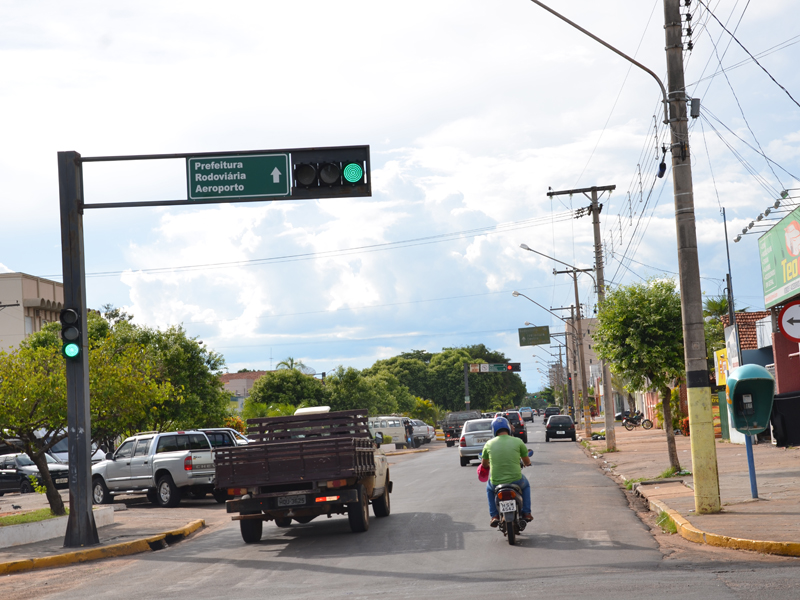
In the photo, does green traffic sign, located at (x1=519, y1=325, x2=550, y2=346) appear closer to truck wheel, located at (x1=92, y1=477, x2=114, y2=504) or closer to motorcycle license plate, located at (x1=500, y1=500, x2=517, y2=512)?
truck wheel, located at (x1=92, y1=477, x2=114, y2=504)

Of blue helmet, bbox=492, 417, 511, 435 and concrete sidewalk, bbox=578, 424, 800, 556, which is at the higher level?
blue helmet, bbox=492, 417, 511, 435

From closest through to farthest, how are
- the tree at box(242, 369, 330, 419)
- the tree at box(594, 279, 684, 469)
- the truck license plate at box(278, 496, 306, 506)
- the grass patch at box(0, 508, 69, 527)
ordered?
1. the truck license plate at box(278, 496, 306, 506)
2. the grass patch at box(0, 508, 69, 527)
3. the tree at box(594, 279, 684, 469)
4. the tree at box(242, 369, 330, 419)

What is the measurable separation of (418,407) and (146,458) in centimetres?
6090

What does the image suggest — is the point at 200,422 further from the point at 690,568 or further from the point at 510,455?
the point at 690,568

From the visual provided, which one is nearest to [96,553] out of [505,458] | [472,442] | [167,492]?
[505,458]

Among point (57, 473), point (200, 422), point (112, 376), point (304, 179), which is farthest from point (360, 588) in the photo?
point (200, 422)

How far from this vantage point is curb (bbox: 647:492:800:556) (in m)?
9.59

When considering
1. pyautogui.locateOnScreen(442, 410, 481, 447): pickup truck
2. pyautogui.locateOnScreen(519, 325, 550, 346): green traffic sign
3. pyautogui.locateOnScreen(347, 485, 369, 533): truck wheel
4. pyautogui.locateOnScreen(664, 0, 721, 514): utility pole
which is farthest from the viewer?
pyautogui.locateOnScreen(519, 325, 550, 346): green traffic sign

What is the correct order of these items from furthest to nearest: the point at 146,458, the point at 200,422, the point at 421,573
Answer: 1. the point at 200,422
2. the point at 146,458
3. the point at 421,573

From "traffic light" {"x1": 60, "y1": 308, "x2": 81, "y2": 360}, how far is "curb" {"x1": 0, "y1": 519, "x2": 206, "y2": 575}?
10.1 ft

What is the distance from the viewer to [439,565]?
34.0 feet

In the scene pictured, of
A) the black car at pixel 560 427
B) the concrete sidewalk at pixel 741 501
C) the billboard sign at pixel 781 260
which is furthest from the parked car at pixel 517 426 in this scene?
the billboard sign at pixel 781 260

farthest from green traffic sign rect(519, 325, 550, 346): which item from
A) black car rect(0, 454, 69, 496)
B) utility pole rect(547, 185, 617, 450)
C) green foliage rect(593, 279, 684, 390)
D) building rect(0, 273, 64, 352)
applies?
green foliage rect(593, 279, 684, 390)

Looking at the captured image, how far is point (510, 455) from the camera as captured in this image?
11992mm
